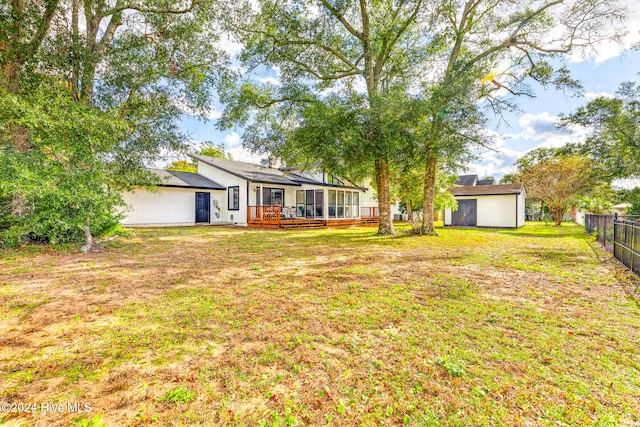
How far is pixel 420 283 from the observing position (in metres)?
4.95

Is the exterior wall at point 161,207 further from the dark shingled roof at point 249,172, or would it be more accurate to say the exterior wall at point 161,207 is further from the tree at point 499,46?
the tree at point 499,46

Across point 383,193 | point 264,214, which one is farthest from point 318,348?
point 264,214

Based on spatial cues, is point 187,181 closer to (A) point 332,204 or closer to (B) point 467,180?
(A) point 332,204

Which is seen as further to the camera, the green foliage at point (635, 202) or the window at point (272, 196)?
the window at point (272, 196)

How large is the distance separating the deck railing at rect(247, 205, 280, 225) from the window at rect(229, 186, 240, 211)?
1345 millimetres

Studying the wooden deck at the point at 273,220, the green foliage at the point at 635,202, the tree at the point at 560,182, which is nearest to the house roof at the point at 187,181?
the wooden deck at the point at 273,220

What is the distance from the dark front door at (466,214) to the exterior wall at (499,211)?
9.0 inches

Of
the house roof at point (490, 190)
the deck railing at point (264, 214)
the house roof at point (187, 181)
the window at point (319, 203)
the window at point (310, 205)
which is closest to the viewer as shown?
the deck railing at point (264, 214)

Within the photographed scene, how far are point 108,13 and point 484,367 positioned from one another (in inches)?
466

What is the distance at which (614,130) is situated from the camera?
1330 centimetres

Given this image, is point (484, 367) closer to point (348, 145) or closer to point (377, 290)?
point (377, 290)

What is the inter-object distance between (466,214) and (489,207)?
4.78 feet

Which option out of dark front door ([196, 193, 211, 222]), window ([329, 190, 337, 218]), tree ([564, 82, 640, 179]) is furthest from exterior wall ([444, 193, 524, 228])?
dark front door ([196, 193, 211, 222])

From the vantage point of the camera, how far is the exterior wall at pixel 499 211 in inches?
705
